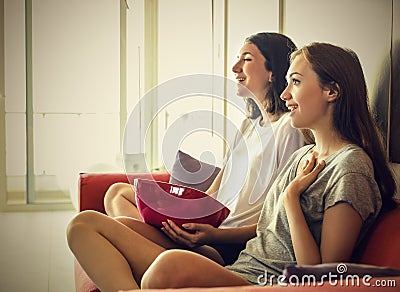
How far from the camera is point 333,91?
171cm

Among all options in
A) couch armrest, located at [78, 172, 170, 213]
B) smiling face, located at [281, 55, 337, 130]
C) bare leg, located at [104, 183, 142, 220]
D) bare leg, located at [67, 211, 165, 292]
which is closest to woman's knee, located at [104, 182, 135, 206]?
bare leg, located at [104, 183, 142, 220]

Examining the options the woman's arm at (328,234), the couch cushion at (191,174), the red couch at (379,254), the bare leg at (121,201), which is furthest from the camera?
the couch cushion at (191,174)

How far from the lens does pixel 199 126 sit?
438 cm

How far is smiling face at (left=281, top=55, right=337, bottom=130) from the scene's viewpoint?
1.72 m

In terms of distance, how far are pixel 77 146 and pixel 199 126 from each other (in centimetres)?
128

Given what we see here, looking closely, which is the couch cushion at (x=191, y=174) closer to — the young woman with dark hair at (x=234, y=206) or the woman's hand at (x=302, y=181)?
the young woman with dark hair at (x=234, y=206)

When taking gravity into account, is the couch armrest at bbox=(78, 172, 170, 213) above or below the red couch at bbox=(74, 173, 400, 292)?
below

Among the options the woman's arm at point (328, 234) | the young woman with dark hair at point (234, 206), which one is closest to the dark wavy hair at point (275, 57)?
the young woman with dark hair at point (234, 206)

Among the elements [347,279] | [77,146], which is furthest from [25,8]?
[347,279]

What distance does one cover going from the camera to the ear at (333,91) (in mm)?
1702

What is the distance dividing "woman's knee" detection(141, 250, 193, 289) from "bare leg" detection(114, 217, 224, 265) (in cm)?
55

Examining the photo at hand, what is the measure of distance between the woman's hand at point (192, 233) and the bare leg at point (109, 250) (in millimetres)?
125

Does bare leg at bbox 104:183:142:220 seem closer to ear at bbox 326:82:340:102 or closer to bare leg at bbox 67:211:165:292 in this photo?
bare leg at bbox 67:211:165:292

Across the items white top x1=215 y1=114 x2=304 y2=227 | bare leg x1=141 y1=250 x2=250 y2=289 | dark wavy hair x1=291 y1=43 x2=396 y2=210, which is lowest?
bare leg x1=141 y1=250 x2=250 y2=289
